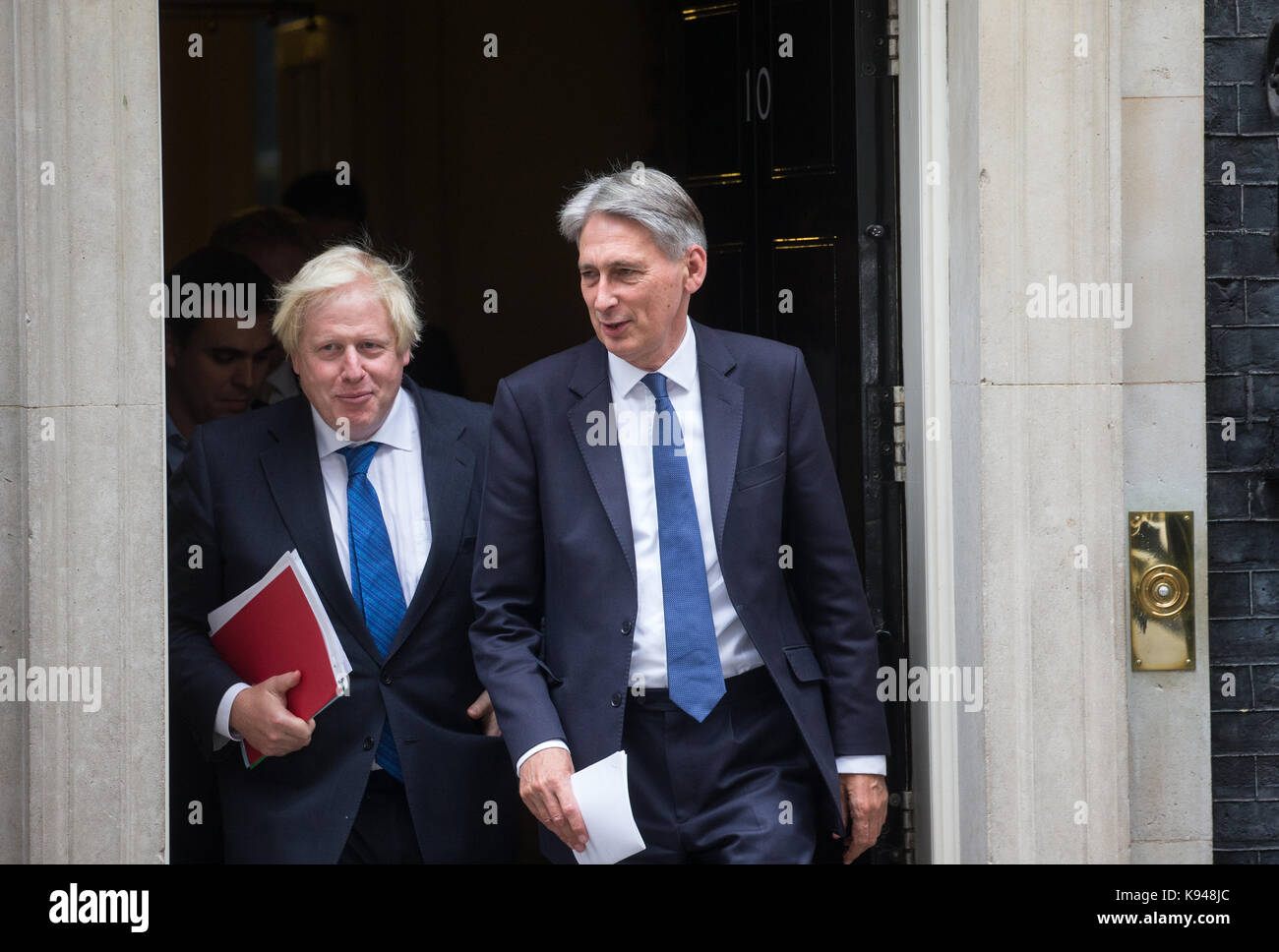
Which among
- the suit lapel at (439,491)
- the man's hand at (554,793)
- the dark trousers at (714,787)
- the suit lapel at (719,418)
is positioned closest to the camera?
the man's hand at (554,793)

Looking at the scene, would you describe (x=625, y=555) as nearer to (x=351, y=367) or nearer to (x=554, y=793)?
(x=554, y=793)

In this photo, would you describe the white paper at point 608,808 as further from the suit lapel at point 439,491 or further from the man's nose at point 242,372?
the man's nose at point 242,372

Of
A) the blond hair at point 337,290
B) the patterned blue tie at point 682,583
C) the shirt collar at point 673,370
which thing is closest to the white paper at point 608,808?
the patterned blue tie at point 682,583

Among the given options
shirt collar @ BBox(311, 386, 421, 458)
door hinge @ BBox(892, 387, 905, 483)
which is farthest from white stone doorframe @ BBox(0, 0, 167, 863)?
door hinge @ BBox(892, 387, 905, 483)

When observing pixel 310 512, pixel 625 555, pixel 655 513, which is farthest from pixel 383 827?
pixel 655 513

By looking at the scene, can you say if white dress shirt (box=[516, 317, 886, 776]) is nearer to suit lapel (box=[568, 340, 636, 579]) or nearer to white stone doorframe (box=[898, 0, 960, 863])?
suit lapel (box=[568, 340, 636, 579])

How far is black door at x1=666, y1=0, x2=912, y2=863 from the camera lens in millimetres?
4574

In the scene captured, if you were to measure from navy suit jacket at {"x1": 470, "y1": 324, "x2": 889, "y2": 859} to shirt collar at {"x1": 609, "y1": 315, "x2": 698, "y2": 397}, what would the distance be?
1.6 inches

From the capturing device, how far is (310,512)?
414 centimetres

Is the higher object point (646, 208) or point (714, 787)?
point (646, 208)

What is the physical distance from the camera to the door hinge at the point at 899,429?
178 inches

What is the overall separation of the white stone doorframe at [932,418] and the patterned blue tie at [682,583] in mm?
909

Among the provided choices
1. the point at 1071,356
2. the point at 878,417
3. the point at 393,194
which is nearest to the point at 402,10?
the point at 393,194

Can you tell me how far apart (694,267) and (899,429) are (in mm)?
971
